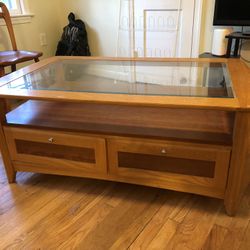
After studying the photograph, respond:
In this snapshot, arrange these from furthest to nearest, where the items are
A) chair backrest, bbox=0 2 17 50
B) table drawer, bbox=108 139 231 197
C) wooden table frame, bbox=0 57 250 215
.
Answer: chair backrest, bbox=0 2 17 50 < table drawer, bbox=108 139 231 197 < wooden table frame, bbox=0 57 250 215

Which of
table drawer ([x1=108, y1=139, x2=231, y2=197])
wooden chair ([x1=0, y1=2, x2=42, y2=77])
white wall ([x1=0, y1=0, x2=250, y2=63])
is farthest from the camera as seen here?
white wall ([x1=0, y1=0, x2=250, y2=63])

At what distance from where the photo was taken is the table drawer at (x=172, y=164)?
100 cm

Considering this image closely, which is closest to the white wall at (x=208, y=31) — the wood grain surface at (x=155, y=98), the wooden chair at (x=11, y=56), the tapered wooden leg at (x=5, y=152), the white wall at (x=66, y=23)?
the white wall at (x=66, y=23)

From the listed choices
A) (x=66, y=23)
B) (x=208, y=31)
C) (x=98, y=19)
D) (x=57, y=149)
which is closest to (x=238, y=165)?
(x=57, y=149)

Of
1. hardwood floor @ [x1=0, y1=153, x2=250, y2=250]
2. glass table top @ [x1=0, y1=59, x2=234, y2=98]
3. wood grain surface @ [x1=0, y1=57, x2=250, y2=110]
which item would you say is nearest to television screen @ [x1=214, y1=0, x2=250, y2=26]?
glass table top @ [x1=0, y1=59, x2=234, y2=98]

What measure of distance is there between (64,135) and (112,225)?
404 millimetres

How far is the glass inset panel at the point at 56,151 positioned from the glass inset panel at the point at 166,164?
0.46 ft

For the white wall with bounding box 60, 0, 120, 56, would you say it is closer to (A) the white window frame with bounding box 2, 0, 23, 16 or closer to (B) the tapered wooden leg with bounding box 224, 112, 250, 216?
(A) the white window frame with bounding box 2, 0, 23, 16

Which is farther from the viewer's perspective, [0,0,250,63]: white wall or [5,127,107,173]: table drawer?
[0,0,250,63]: white wall

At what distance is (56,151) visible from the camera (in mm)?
1188

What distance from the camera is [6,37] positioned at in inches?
89.5

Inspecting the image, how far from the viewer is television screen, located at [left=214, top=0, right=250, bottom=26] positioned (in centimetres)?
189

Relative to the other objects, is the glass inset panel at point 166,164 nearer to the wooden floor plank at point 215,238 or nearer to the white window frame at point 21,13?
the wooden floor plank at point 215,238

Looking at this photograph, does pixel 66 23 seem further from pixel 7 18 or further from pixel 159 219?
pixel 159 219
